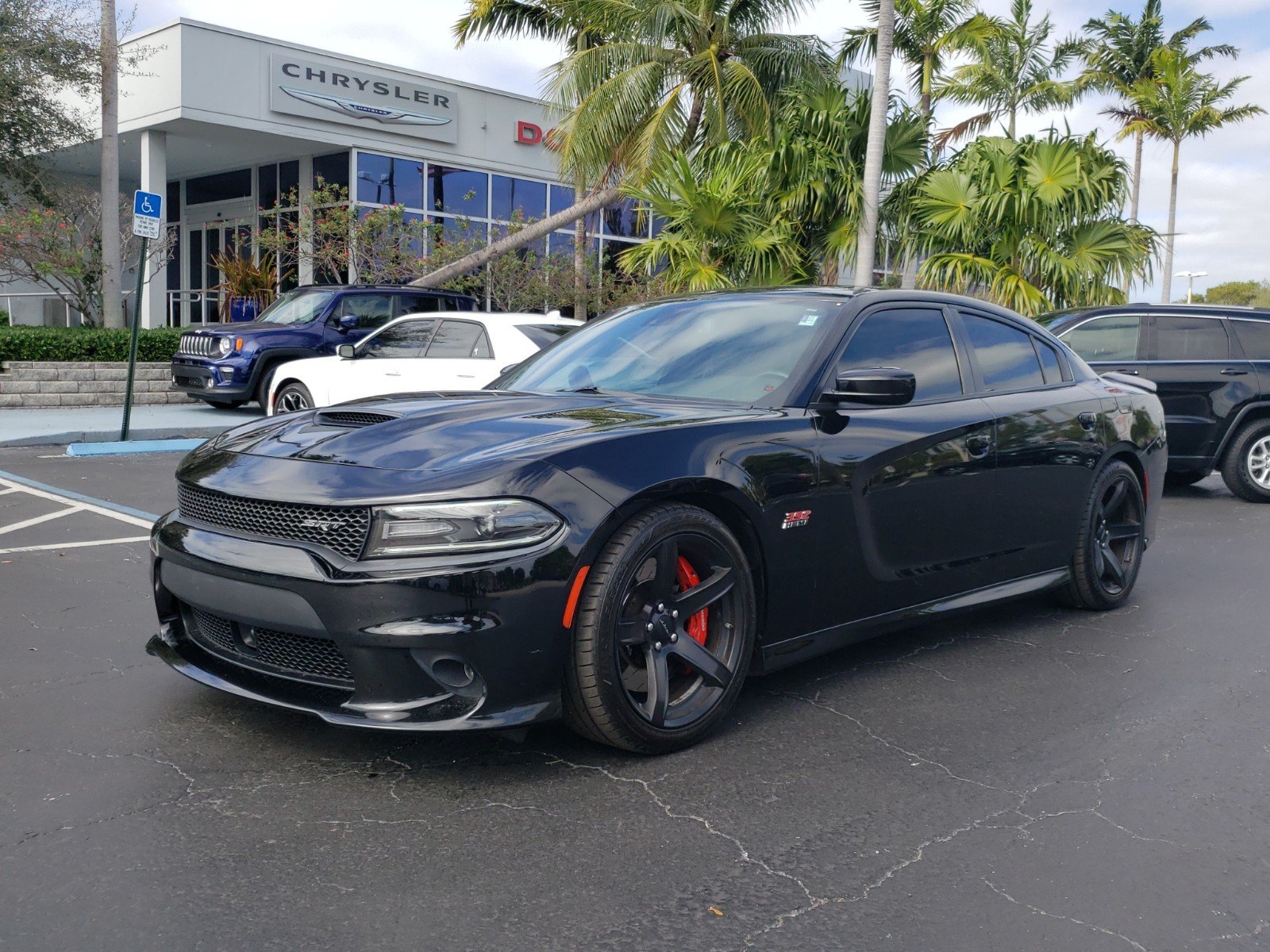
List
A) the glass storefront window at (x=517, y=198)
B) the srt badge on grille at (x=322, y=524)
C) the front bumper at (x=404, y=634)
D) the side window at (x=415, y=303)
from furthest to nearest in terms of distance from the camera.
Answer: the glass storefront window at (x=517, y=198)
the side window at (x=415, y=303)
the srt badge on grille at (x=322, y=524)
the front bumper at (x=404, y=634)

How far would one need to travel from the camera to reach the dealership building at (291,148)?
898 inches

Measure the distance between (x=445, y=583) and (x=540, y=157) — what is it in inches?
1027

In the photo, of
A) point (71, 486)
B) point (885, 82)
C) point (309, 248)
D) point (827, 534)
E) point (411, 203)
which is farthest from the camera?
point (411, 203)

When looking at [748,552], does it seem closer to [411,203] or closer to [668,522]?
[668,522]

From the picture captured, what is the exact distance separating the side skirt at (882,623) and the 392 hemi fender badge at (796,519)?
1.33ft

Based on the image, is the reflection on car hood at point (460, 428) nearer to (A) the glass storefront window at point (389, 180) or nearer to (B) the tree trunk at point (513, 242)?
(B) the tree trunk at point (513, 242)

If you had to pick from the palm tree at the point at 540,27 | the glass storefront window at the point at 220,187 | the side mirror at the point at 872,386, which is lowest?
the side mirror at the point at 872,386

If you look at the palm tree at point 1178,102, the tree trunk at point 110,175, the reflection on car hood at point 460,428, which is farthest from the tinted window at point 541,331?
the palm tree at point 1178,102

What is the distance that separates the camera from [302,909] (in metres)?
2.70

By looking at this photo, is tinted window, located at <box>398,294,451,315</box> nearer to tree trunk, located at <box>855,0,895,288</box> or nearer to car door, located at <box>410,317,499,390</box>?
car door, located at <box>410,317,499,390</box>

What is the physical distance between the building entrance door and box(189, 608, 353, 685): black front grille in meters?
26.0

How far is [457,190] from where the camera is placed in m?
26.8

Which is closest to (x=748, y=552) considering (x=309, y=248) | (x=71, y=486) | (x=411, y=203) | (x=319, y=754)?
(x=319, y=754)

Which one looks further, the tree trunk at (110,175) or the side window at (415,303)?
the tree trunk at (110,175)
